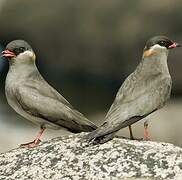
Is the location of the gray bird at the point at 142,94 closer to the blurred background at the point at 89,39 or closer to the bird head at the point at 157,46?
the bird head at the point at 157,46

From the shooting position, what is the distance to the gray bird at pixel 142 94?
376 inches

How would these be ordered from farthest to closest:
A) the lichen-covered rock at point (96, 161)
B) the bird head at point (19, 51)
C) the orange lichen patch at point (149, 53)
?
the bird head at point (19, 51)
the orange lichen patch at point (149, 53)
the lichen-covered rock at point (96, 161)

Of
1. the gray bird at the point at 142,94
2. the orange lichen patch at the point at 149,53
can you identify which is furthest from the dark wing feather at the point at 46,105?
the orange lichen patch at the point at 149,53

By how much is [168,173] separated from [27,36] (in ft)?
45.1

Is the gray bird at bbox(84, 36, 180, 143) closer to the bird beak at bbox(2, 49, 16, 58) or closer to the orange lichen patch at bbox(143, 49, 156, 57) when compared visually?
the orange lichen patch at bbox(143, 49, 156, 57)

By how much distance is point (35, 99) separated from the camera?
10.8 metres

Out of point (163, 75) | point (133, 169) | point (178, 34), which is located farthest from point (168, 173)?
point (178, 34)

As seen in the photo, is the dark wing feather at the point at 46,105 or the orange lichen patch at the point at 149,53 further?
the orange lichen patch at the point at 149,53

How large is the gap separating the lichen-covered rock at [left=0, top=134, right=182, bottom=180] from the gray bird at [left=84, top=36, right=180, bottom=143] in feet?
0.88

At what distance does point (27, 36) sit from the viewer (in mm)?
21797

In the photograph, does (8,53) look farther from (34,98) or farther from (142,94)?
(142,94)

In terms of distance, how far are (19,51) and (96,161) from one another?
2768 mm

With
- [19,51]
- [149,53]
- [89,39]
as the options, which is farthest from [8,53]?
[89,39]

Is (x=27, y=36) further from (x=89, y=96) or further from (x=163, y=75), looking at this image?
(x=163, y=75)
